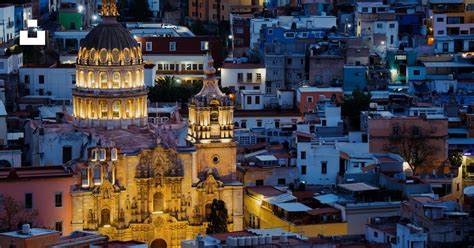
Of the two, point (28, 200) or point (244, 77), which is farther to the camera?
point (244, 77)

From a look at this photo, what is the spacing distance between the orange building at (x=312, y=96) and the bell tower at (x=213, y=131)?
51.8 feet

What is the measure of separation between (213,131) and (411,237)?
19.9 m

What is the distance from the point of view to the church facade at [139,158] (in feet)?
256

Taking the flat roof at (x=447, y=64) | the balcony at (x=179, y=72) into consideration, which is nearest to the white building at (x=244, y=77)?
the balcony at (x=179, y=72)

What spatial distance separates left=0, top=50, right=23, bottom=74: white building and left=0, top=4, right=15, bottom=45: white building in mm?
9202

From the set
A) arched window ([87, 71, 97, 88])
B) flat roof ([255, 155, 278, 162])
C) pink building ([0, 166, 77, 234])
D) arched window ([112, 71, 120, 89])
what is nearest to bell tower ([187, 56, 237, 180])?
flat roof ([255, 155, 278, 162])

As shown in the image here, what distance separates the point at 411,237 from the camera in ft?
206

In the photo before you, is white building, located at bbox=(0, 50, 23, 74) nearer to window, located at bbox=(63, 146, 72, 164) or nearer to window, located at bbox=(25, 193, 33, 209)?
window, located at bbox=(63, 146, 72, 164)

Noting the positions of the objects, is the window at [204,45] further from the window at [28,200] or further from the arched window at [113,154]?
the window at [28,200]

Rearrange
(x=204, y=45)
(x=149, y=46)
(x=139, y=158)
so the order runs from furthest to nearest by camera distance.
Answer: (x=204, y=45) < (x=149, y=46) < (x=139, y=158)

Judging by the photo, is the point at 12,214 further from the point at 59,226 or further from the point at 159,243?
the point at 159,243

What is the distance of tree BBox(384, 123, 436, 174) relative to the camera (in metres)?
86.3

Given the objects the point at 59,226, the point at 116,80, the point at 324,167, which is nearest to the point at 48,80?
the point at 116,80

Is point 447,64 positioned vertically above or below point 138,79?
below
